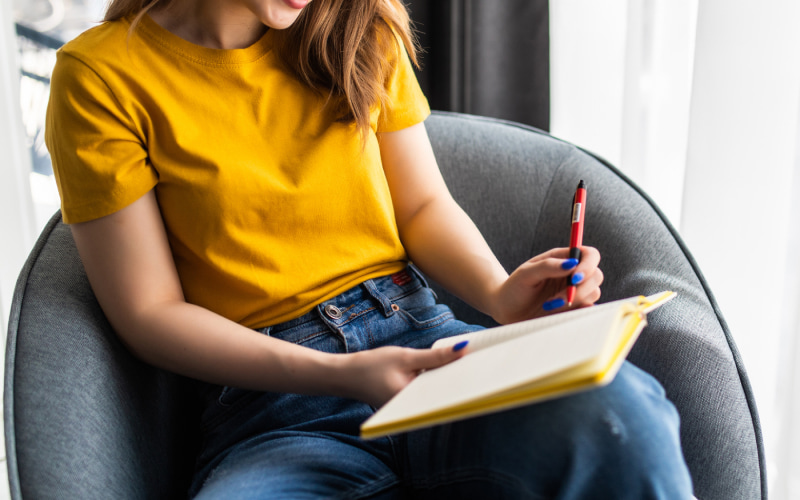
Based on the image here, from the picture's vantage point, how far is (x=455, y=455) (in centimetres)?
70

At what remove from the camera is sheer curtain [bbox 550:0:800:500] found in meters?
1.18

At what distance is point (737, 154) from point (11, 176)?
72.0 inches

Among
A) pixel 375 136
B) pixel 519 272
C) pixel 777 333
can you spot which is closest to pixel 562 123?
pixel 777 333

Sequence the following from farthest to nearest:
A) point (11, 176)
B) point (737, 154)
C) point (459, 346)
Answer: point (11, 176)
point (737, 154)
point (459, 346)

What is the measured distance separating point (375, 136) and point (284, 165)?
164 mm

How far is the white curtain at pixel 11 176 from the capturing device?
1908 millimetres

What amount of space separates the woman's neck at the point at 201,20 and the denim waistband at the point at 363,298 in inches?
14.3

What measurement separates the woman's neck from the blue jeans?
1.22 feet

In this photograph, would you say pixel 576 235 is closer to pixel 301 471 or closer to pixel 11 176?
pixel 301 471

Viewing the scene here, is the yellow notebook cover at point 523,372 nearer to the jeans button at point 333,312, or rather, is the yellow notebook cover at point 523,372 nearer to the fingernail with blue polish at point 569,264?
the fingernail with blue polish at point 569,264

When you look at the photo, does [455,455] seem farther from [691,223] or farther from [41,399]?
[691,223]

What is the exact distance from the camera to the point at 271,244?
0.89 meters

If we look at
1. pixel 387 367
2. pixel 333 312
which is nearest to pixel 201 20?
pixel 333 312

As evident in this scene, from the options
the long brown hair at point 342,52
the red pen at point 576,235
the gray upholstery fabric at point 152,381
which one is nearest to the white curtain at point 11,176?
the gray upholstery fabric at point 152,381
